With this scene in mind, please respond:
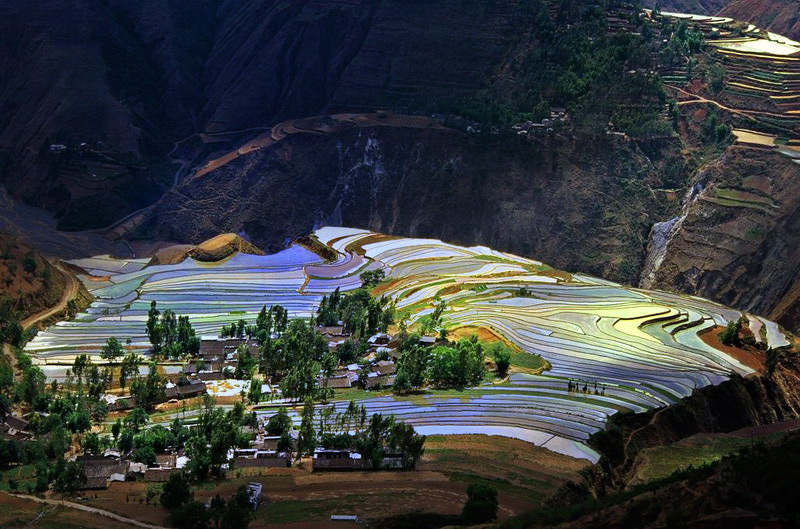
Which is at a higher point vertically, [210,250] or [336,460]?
[210,250]

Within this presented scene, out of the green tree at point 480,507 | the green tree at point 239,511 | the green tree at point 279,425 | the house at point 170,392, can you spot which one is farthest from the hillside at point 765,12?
the green tree at point 239,511

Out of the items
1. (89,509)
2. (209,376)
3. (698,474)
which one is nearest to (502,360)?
(209,376)

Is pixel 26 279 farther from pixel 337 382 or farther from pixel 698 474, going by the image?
pixel 698 474

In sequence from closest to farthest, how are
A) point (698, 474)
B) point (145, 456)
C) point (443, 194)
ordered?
point (698, 474) < point (145, 456) < point (443, 194)

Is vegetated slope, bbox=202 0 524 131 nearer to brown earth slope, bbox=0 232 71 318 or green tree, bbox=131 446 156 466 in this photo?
brown earth slope, bbox=0 232 71 318

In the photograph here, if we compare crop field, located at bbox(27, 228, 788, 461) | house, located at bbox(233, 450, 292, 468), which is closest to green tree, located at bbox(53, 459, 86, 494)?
house, located at bbox(233, 450, 292, 468)

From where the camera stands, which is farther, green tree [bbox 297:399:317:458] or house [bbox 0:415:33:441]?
house [bbox 0:415:33:441]
